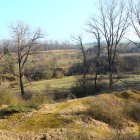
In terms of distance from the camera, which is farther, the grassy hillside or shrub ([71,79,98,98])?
shrub ([71,79,98,98])

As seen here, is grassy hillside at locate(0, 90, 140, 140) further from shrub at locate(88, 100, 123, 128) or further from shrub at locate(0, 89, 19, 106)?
shrub at locate(0, 89, 19, 106)

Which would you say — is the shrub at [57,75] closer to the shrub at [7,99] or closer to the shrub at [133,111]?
the shrub at [7,99]

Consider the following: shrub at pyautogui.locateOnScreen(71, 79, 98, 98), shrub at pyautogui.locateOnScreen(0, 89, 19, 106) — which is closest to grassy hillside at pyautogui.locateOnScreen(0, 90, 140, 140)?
shrub at pyautogui.locateOnScreen(0, 89, 19, 106)

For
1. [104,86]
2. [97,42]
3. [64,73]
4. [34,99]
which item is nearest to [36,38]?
[97,42]

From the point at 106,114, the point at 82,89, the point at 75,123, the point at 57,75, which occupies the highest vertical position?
the point at 106,114

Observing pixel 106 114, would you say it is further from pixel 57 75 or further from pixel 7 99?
pixel 57 75

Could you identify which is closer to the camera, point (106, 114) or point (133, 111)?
point (106, 114)

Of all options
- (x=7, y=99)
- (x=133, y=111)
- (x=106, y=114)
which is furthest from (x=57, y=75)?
(x=106, y=114)

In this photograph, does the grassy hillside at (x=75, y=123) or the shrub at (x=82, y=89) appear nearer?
the grassy hillside at (x=75, y=123)

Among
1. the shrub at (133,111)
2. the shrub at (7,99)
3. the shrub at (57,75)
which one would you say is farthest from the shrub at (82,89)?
the shrub at (57,75)

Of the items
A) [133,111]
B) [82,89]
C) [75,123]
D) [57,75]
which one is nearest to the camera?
[75,123]

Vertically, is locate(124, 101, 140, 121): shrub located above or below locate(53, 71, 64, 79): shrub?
above

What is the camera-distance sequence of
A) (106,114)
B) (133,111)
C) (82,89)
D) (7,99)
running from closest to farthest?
(106,114) → (133,111) → (7,99) → (82,89)

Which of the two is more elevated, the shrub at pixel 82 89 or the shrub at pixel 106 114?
the shrub at pixel 106 114
